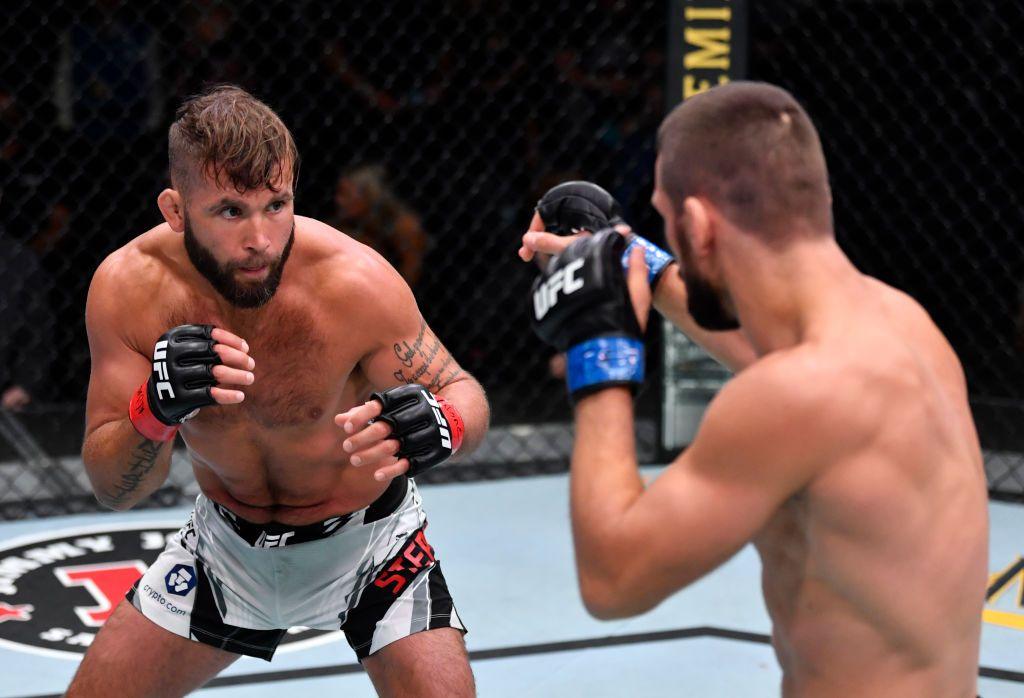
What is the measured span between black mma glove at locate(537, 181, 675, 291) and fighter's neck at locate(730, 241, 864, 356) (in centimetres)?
51

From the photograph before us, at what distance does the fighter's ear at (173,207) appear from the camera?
6.82 ft

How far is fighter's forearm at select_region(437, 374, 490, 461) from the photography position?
2.12 metres

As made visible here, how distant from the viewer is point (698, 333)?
1908 millimetres

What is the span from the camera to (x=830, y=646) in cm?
143

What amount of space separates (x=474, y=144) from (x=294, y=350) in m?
2.73

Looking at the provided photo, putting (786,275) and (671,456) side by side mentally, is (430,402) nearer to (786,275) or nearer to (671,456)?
(786,275)

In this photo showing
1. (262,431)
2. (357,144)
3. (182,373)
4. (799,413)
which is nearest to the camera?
(799,413)

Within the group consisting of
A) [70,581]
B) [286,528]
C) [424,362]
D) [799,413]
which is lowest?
[70,581]

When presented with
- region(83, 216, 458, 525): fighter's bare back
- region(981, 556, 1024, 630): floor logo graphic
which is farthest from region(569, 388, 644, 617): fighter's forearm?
region(981, 556, 1024, 630): floor logo graphic

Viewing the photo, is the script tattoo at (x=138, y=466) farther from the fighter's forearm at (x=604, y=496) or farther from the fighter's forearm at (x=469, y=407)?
the fighter's forearm at (x=604, y=496)

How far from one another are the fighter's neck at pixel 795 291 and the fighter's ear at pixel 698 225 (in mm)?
44

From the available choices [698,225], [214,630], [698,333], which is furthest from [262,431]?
[698,225]

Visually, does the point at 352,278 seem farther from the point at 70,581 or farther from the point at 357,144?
the point at 357,144

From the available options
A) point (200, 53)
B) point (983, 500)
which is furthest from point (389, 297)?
point (200, 53)
